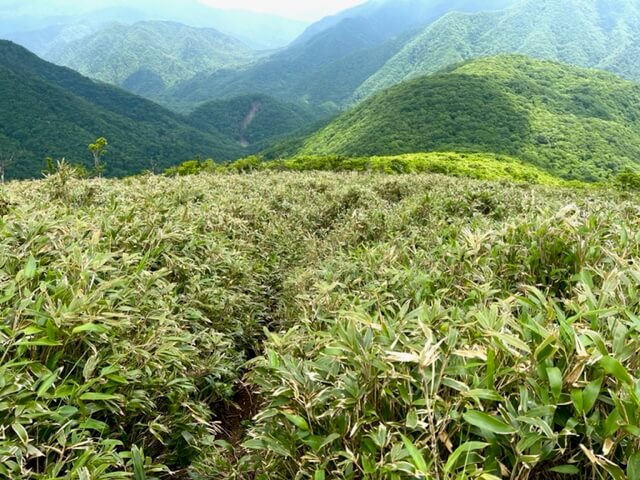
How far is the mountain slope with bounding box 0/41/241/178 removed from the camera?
65.7 meters

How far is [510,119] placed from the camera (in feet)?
210

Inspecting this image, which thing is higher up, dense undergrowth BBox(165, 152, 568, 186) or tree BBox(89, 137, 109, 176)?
tree BBox(89, 137, 109, 176)

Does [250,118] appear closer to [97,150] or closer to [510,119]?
[510,119]

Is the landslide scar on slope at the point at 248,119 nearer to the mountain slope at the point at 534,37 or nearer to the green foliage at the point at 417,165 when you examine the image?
the mountain slope at the point at 534,37

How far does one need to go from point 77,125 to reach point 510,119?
76.1 m

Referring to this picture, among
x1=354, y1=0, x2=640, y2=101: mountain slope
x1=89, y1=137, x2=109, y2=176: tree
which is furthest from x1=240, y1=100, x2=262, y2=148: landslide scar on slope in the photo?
x1=89, y1=137, x2=109, y2=176: tree

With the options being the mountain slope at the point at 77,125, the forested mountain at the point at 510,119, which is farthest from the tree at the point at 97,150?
the forested mountain at the point at 510,119

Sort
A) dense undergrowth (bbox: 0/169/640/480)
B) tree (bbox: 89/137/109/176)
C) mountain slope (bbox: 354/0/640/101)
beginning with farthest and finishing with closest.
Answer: mountain slope (bbox: 354/0/640/101)
tree (bbox: 89/137/109/176)
dense undergrowth (bbox: 0/169/640/480)

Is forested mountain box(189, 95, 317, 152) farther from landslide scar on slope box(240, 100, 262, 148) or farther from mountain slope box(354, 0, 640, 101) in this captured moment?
mountain slope box(354, 0, 640, 101)

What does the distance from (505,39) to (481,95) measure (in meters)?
101

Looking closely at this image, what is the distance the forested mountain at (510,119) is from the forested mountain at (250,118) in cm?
5586

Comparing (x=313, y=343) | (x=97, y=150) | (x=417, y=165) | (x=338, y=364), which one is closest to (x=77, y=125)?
(x=97, y=150)

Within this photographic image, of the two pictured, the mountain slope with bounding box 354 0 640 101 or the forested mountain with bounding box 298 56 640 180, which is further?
the mountain slope with bounding box 354 0 640 101

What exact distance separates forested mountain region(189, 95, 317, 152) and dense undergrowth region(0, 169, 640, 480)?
123 meters
